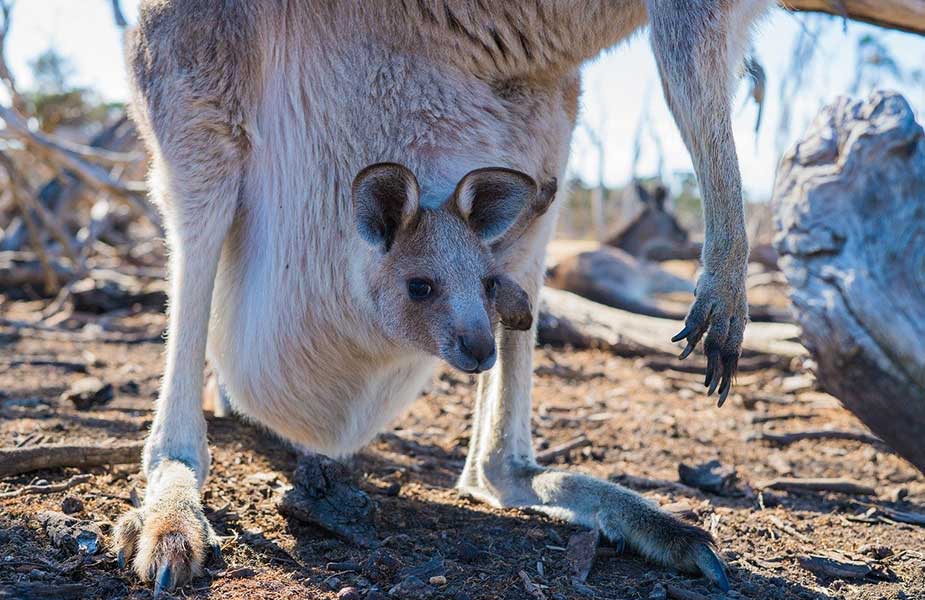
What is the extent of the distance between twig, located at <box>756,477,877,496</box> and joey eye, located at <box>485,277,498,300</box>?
152 cm

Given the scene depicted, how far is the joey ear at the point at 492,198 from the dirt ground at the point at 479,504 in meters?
0.90

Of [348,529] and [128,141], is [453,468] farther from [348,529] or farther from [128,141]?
[128,141]

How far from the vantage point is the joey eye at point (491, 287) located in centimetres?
243

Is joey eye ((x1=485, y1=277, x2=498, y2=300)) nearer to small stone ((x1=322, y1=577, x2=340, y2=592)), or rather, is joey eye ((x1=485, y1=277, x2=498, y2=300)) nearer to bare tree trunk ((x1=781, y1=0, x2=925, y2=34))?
small stone ((x1=322, y1=577, x2=340, y2=592))

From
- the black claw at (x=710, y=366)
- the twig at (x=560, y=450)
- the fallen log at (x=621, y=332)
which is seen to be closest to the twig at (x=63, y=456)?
the twig at (x=560, y=450)

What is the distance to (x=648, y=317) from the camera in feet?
20.5

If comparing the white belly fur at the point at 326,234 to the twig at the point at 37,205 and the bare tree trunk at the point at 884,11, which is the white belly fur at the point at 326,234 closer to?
the bare tree trunk at the point at 884,11

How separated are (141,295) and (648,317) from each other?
363cm

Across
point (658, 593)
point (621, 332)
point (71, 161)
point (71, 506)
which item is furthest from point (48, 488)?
point (621, 332)

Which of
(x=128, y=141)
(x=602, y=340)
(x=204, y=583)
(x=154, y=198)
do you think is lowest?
(x=204, y=583)

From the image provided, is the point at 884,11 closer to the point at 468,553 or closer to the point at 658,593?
the point at 658,593

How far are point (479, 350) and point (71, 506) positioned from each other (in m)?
1.25

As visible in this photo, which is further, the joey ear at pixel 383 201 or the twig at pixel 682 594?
the joey ear at pixel 383 201

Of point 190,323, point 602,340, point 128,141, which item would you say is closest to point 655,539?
point 190,323
